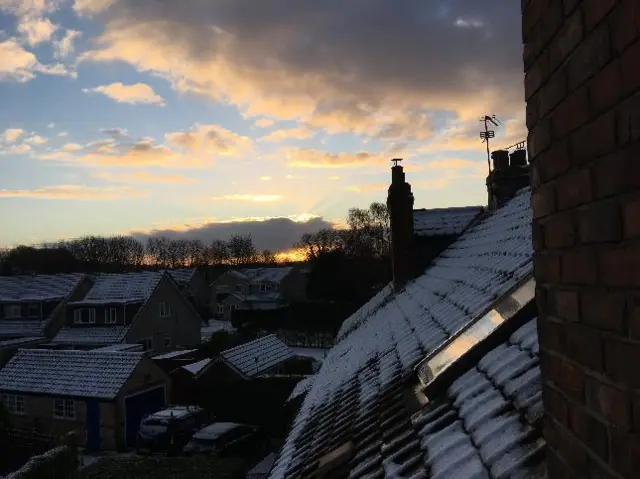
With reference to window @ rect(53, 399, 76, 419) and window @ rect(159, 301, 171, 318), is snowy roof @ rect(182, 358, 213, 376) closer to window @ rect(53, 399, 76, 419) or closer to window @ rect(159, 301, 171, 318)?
window @ rect(53, 399, 76, 419)

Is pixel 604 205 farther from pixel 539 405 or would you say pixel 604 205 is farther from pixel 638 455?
pixel 539 405

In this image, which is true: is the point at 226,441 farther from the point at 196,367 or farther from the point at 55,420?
the point at 55,420

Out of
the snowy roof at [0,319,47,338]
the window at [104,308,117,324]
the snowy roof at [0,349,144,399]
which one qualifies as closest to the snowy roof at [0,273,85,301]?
the snowy roof at [0,319,47,338]

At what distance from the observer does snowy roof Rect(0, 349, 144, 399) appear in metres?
21.9

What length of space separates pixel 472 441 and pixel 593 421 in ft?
4.75

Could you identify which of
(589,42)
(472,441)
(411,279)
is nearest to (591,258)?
(589,42)

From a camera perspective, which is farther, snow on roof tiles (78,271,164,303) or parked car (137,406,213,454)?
snow on roof tiles (78,271,164,303)

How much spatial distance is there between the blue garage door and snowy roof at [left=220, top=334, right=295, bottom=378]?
3316 millimetres

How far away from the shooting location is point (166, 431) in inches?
781

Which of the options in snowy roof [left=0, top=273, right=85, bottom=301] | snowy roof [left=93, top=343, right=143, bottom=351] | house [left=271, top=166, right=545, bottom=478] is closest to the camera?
house [left=271, top=166, right=545, bottom=478]

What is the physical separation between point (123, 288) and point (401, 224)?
26.7 metres

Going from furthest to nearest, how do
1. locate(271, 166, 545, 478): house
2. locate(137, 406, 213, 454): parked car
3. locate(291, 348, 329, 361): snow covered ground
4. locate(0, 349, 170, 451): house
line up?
locate(291, 348, 329, 361): snow covered ground, locate(0, 349, 170, 451): house, locate(137, 406, 213, 454): parked car, locate(271, 166, 545, 478): house

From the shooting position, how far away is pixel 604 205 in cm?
158

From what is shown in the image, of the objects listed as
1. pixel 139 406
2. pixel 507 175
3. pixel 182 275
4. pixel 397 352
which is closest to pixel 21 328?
pixel 139 406
